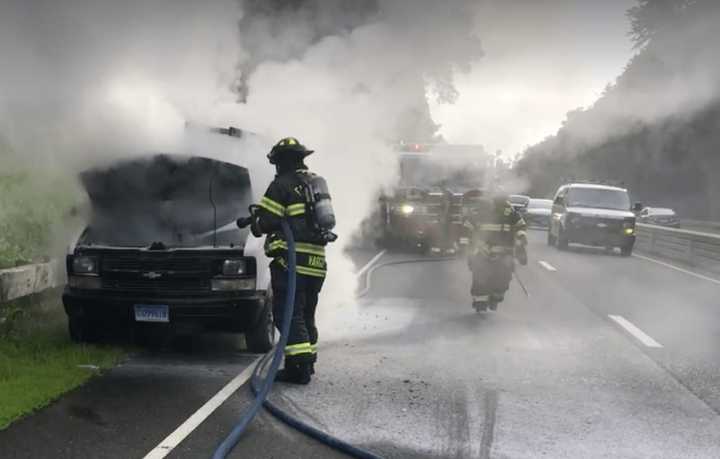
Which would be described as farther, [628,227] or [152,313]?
[628,227]

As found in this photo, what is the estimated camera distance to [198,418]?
558cm

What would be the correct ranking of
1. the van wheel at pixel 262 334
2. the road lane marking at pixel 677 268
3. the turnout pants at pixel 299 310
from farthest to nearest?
the road lane marking at pixel 677 268, the van wheel at pixel 262 334, the turnout pants at pixel 299 310

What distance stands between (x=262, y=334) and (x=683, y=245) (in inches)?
693

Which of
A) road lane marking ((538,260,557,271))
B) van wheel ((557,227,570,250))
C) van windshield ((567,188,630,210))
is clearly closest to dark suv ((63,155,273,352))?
road lane marking ((538,260,557,271))

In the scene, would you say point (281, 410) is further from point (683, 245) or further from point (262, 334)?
point (683, 245)

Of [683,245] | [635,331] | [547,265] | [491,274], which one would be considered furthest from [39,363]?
[683,245]

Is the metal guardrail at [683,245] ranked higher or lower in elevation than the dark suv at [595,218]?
lower

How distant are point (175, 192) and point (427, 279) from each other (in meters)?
7.81

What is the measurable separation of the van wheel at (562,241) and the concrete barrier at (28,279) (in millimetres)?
16485

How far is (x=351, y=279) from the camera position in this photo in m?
12.7

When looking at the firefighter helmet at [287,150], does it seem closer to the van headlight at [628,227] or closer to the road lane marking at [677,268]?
the road lane marking at [677,268]

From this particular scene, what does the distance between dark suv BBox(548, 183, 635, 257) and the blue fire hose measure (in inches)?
652

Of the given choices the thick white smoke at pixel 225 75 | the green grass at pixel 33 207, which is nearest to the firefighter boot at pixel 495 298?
the thick white smoke at pixel 225 75

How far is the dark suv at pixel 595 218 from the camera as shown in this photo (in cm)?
2236
